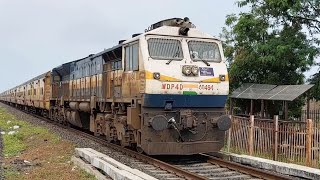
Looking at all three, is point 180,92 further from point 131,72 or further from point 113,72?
point 113,72

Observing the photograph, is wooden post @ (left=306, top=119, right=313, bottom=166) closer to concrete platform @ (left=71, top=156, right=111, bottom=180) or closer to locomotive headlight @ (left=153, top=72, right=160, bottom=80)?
locomotive headlight @ (left=153, top=72, right=160, bottom=80)

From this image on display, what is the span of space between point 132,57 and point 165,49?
103cm

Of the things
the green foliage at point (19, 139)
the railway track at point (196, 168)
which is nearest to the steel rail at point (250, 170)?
the railway track at point (196, 168)

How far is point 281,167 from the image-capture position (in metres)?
9.79

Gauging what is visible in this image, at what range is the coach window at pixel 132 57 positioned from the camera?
11.3 m

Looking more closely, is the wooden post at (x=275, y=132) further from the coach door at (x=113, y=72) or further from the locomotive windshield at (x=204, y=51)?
the coach door at (x=113, y=72)

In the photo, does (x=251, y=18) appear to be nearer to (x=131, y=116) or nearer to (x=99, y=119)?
(x=99, y=119)

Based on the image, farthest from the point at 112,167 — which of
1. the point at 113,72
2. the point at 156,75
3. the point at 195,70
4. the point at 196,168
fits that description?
the point at 113,72

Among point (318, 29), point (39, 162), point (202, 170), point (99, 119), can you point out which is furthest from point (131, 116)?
point (318, 29)

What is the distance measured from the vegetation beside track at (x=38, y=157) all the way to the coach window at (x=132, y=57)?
3.12 metres

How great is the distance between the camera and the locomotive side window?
11055 mm

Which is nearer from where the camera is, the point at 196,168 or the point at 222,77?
the point at 196,168

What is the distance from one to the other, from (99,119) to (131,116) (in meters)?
4.50

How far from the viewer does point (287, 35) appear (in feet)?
54.8
